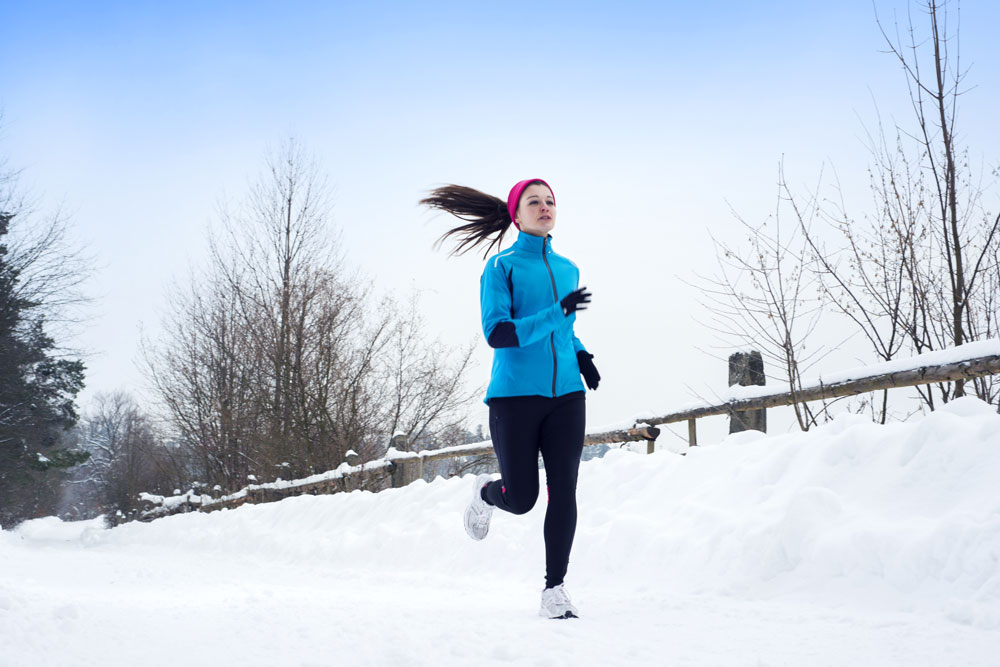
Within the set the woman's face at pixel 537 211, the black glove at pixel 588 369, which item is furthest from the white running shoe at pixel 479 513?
the woman's face at pixel 537 211

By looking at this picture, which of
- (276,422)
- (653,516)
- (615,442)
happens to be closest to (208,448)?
(276,422)

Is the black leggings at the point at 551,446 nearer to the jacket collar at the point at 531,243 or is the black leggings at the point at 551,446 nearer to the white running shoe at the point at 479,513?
the white running shoe at the point at 479,513

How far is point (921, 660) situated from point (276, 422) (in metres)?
14.3

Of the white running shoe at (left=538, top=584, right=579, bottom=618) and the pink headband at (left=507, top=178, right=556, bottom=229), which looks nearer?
the white running shoe at (left=538, top=584, right=579, bottom=618)

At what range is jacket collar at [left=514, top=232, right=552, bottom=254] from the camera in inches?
140

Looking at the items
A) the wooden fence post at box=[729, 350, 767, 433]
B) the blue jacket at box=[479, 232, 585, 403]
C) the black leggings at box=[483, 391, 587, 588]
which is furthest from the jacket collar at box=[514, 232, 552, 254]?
the wooden fence post at box=[729, 350, 767, 433]

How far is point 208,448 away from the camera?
814 inches

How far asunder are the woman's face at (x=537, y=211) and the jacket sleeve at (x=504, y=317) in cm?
29

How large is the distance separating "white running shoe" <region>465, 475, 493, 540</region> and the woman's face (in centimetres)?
131

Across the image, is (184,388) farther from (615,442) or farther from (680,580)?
(680,580)

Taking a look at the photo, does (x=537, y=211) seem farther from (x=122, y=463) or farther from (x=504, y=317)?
(x=122, y=463)

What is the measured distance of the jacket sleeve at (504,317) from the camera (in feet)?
10.6

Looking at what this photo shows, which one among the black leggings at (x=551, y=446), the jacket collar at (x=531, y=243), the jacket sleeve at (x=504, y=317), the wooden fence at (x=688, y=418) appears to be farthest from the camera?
the wooden fence at (x=688, y=418)

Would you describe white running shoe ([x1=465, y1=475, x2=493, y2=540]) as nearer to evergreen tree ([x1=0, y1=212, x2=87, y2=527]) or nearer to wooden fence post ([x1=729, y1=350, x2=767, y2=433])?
wooden fence post ([x1=729, y1=350, x2=767, y2=433])
